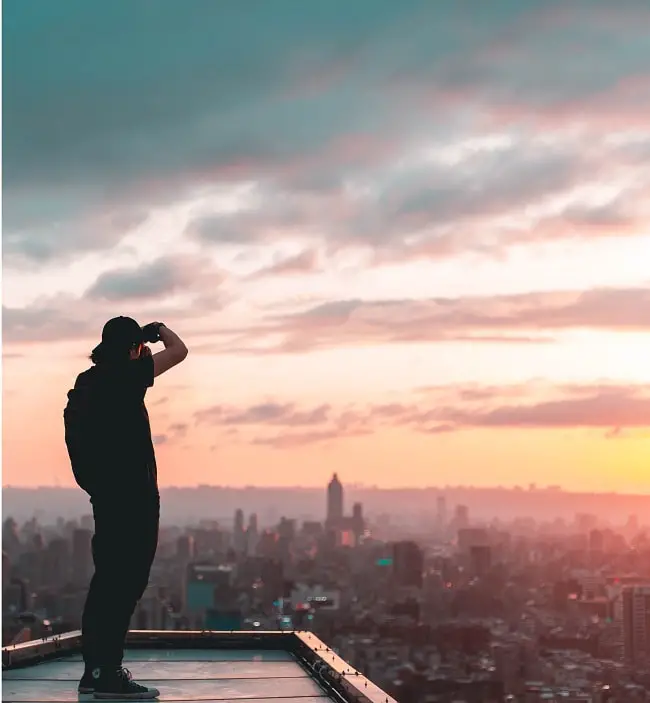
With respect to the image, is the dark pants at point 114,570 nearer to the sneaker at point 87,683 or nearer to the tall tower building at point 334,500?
the sneaker at point 87,683

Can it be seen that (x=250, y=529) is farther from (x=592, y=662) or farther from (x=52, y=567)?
(x=592, y=662)

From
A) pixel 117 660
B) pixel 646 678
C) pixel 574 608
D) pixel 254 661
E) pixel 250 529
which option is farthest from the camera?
pixel 250 529

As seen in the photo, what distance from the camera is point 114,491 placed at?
4.82 meters

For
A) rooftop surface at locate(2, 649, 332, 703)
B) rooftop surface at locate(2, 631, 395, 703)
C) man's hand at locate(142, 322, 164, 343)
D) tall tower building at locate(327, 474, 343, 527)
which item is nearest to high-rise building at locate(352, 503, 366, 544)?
tall tower building at locate(327, 474, 343, 527)

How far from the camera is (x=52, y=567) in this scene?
34.3 m

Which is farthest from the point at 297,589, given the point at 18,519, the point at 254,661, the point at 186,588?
the point at 254,661

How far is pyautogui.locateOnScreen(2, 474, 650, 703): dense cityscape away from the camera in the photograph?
24359mm

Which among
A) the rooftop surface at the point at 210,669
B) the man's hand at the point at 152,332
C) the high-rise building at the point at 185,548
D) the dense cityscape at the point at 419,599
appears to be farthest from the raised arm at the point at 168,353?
the high-rise building at the point at 185,548

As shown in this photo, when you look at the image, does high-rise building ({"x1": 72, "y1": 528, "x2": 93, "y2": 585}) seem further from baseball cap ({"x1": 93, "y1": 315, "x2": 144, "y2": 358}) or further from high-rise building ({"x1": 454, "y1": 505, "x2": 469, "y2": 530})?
high-rise building ({"x1": 454, "y1": 505, "x2": 469, "y2": 530})

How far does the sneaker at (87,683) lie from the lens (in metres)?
4.86

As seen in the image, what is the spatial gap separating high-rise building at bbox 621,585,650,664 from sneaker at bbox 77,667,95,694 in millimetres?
22165

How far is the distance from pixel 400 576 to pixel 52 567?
1120 centimetres

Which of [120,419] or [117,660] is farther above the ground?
[120,419]

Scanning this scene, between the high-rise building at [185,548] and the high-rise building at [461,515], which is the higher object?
the high-rise building at [461,515]
